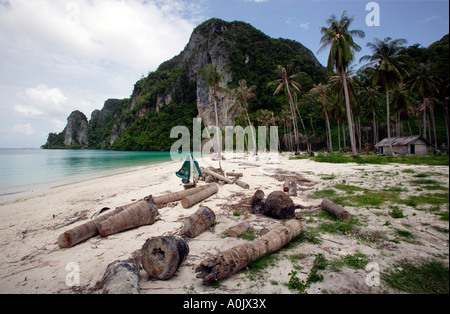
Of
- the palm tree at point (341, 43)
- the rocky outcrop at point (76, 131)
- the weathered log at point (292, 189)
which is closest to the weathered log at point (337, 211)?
the weathered log at point (292, 189)

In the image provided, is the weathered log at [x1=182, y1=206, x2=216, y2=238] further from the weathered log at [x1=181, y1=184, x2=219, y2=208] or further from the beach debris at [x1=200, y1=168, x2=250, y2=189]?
the beach debris at [x1=200, y1=168, x2=250, y2=189]

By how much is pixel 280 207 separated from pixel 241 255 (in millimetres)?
2689

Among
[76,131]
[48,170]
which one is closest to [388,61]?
[48,170]

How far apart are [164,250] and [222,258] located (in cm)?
103

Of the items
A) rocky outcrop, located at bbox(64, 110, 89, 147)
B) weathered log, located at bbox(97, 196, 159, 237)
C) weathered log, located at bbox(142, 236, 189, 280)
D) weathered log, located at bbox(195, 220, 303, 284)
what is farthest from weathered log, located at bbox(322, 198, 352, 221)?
rocky outcrop, located at bbox(64, 110, 89, 147)

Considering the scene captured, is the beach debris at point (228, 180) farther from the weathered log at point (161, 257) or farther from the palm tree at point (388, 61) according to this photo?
the palm tree at point (388, 61)

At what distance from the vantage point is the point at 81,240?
15.4ft

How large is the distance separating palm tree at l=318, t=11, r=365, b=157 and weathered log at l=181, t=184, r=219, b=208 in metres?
18.4

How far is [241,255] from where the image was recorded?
3186 mm

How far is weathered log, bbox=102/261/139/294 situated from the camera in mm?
2602

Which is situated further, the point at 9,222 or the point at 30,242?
the point at 9,222

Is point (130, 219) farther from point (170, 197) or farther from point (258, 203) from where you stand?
point (258, 203)
